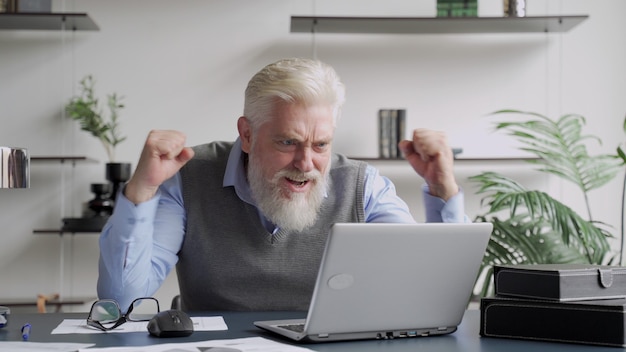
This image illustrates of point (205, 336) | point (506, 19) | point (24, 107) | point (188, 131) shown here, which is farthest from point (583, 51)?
point (205, 336)

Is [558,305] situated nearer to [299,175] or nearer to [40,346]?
[299,175]

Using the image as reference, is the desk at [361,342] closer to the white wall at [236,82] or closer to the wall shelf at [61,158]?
the wall shelf at [61,158]

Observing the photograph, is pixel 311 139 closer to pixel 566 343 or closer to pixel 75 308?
pixel 566 343

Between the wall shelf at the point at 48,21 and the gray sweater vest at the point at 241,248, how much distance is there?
1.70 metres

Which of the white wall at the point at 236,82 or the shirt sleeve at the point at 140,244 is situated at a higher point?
the white wall at the point at 236,82

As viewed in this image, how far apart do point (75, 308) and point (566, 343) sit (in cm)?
282

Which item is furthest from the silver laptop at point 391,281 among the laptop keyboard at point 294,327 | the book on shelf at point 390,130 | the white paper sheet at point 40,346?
the book on shelf at point 390,130

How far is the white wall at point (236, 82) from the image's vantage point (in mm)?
3844

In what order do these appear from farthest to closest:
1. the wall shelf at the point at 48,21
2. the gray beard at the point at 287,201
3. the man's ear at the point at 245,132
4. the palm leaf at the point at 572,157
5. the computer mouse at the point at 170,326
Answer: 1. the wall shelf at the point at 48,21
2. the palm leaf at the point at 572,157
3. the man's ear at the point at 245,132
4. the gray beard at the point at 287,201
5. the computer mouse at the point at 170,326

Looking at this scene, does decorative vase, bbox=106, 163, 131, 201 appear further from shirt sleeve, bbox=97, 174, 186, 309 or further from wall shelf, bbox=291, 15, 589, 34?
shirt sleeve, bbox=97, 174, 186, 309

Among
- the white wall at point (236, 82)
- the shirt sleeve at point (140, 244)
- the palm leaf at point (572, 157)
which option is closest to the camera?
the shirt sleeve at point (140, 244)

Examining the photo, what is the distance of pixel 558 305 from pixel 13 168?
44.9 inches

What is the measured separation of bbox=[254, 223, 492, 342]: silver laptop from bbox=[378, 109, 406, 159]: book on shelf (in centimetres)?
226

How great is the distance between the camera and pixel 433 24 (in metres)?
3.76
